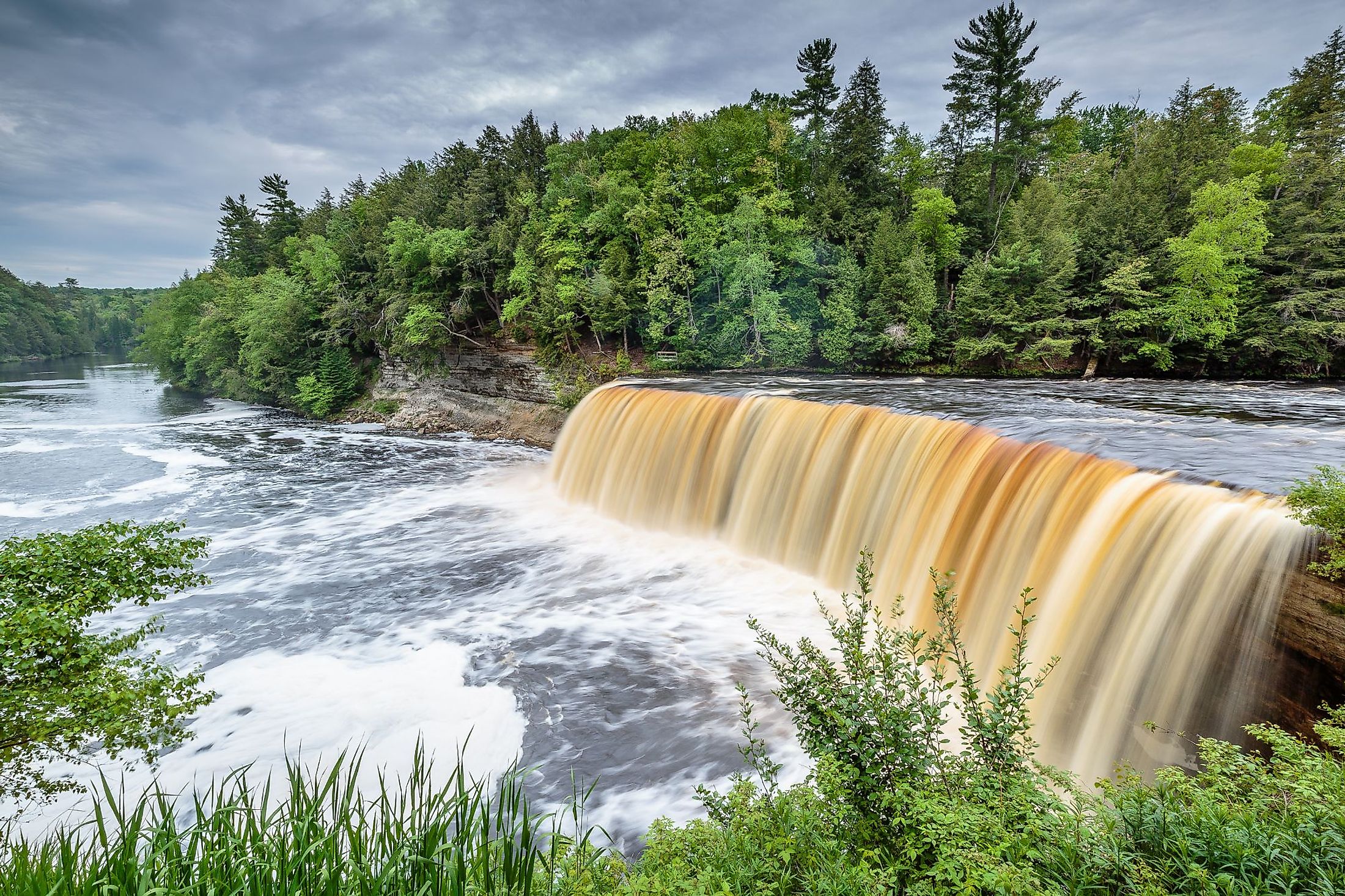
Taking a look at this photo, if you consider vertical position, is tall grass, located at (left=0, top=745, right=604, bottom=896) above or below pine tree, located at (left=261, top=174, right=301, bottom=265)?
below

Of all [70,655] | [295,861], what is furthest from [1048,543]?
[70,655]

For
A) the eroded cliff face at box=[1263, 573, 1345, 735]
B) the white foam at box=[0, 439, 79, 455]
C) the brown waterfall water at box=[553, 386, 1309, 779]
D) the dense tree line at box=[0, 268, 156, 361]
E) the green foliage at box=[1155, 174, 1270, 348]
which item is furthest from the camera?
the dense tree line at box=[0, 268, 156, 361]

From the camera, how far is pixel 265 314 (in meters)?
30.3

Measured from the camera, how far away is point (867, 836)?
113 inches

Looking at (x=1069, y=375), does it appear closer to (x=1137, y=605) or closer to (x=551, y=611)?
(x=1137, y=605)

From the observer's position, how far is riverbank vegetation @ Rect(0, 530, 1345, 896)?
2.41 meters

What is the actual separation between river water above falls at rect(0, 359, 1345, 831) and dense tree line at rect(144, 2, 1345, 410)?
3.88m

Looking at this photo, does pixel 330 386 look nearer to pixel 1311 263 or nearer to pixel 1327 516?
pixel 1327 516

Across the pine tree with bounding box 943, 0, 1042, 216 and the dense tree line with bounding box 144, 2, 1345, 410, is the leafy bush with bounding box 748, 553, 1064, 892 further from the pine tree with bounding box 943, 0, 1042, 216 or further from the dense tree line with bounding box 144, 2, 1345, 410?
the pine tree with bounding box 943, 0, 1042, 216

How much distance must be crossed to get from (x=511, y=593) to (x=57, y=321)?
13235 centimetres

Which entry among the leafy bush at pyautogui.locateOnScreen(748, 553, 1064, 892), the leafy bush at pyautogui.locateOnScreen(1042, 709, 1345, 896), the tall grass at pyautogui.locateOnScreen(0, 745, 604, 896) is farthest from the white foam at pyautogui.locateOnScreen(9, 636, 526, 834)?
the leafy bush at pyautogui.locateOnScreen(1042, 709, 1345, 896)

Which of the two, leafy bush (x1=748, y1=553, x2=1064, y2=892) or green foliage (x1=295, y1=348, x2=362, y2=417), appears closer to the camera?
leafy bush (x1=748, y1=553, x2=1064, y2=892)

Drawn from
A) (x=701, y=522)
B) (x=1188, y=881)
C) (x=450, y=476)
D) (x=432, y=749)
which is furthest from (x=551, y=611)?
(x=450, y=476)

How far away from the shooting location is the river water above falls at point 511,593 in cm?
627
